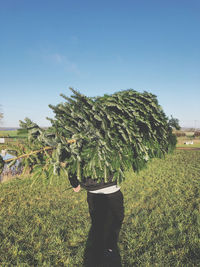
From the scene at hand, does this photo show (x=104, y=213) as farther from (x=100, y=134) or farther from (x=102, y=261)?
(x=100, y=134)

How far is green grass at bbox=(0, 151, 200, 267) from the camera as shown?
117 inches

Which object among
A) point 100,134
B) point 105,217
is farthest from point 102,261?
point 100,134

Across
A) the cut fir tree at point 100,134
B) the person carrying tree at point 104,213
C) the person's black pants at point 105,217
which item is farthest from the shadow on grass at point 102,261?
the cut fir tree at point 100,134

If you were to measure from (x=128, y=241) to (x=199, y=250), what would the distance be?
134cm

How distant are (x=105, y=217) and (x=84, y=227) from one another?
6.19 ft

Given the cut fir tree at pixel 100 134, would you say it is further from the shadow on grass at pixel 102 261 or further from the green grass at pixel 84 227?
the shadow on grass at pixel 102 261

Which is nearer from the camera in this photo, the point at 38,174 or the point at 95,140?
the point at 38,174

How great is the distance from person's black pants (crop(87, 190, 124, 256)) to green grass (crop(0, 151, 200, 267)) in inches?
24.1

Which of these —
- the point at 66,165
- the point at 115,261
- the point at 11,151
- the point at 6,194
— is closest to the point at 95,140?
the point at 66,165

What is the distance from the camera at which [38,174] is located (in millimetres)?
1752

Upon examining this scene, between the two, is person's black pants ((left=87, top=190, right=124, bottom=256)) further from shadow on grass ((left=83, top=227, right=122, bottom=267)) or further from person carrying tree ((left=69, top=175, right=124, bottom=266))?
shadow on grass ((left=83, top=227, right=122, bottom=267))

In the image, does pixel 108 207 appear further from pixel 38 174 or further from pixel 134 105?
pixel 134 105

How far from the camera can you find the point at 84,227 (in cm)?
405

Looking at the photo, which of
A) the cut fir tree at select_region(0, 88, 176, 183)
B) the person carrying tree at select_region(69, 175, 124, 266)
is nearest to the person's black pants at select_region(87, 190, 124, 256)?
the person carrying tree at select_region(69, 175, 124, 266)
